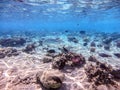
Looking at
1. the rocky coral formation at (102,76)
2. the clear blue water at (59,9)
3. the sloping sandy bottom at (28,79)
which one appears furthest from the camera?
the clear blue water at (59,9)

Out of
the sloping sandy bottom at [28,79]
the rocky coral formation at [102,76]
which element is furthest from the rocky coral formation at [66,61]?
the rocky coral formation at [102,76]

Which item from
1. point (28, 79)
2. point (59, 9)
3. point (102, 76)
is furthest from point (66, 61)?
point (59, 9)

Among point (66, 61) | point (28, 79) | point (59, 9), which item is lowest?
point (59, 9)

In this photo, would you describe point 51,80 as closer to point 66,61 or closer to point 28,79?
point 28,79

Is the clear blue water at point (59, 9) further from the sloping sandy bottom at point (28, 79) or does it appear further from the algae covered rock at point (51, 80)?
the algae covered rock at point (51, 80)

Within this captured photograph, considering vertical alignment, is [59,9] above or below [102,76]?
below

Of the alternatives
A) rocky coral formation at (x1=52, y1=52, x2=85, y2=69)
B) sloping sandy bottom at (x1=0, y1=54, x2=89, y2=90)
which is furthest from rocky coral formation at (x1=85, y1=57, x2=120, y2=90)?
rocky coral formation at (x1=52, y1=52, x2=85, y2=69)

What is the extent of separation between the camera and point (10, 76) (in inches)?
358

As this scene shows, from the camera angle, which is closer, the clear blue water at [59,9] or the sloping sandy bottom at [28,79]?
the sloping sandy bottom at [28,79]

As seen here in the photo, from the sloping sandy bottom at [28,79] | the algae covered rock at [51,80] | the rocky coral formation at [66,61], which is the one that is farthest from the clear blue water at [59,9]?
the algae covered rock at [51,80]

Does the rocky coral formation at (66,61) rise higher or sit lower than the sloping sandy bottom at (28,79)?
higher

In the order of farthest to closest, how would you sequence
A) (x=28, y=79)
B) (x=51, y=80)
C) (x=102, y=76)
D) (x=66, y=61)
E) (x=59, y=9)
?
(x=59, y=9)
(x=66, y=61)
(x=28, y=79)
(x=102, y=76)
(x=51, y=80)

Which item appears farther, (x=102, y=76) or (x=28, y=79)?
(x=28, y=79)

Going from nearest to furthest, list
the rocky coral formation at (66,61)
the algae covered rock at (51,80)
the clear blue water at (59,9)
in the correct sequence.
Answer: the algae covered rock at (51,80) → the rocky coral formation at (66,61) → the clear blue water at (59,9)
